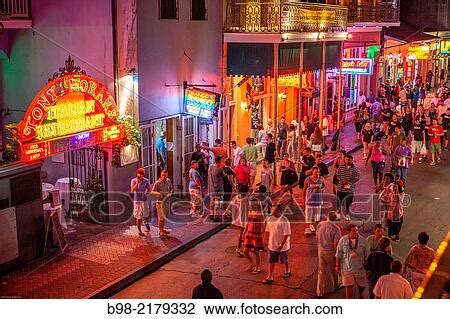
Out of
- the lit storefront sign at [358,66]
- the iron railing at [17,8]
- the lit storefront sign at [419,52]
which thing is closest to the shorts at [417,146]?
the lit storefront sign at [358,66]

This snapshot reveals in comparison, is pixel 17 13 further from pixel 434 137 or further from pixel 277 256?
pixel 434 137

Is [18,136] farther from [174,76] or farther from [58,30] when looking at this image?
[174,76]

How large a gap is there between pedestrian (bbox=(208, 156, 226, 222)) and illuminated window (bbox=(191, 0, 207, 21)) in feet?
15.1

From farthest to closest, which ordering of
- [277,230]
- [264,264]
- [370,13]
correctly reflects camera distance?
[370,13] < [264,264] < [277,230]

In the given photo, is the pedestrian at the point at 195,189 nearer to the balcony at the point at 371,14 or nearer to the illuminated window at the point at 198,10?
the illuminated window at the point at 198,10

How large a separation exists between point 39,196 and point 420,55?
2851 centimetres

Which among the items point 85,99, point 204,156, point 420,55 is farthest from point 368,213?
point 420,55

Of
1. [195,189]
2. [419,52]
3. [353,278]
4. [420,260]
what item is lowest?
[353,278]

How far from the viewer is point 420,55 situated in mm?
35906

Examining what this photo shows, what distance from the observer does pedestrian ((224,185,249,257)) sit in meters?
12.8

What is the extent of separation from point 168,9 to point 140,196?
17.2 ft

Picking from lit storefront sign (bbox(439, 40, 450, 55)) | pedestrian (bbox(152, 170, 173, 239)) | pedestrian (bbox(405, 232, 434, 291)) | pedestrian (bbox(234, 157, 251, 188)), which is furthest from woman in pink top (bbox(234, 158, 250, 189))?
lit storefront sign (bbox(439, 40, 450, 55))

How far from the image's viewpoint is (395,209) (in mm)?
13055

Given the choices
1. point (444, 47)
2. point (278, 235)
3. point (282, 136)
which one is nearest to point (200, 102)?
point (282, 136)
